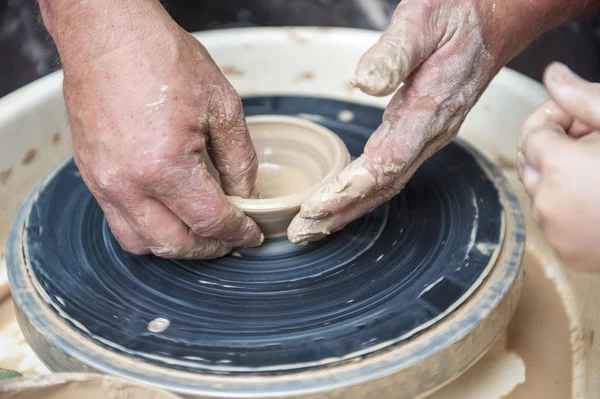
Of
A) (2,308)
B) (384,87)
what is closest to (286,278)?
(384,87)

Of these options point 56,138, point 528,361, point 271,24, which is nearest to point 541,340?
point 528,361

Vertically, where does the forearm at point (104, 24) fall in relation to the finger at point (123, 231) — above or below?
above

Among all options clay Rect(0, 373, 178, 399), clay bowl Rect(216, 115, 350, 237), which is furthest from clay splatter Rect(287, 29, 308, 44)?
clay Rect(0, 373, 178, 399)

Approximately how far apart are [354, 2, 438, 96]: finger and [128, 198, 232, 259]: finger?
440 mm

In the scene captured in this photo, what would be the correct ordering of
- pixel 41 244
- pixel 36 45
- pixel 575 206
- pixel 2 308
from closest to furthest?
pixel 575 206
pixel 41 244
pixel 2 308
pixel 36 45

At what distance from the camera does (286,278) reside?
121 centimetres

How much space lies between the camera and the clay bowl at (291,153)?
56.8 inches

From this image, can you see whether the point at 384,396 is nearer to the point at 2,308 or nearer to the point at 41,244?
the point at 41,244

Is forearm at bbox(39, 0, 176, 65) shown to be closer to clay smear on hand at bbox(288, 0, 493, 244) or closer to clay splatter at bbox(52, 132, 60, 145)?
clay smear on hand at bbox(288, 0, 493, 244)

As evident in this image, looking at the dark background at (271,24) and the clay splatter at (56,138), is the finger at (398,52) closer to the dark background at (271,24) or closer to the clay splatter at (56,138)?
the clay splatter at (56,138)

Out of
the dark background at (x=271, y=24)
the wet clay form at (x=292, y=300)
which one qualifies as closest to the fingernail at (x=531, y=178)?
the wet clay form at (x=292, y=300)

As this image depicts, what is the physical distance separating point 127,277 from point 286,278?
0.31m

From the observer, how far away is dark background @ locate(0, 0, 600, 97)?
247cm

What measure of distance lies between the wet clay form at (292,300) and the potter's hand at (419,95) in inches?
4.6
